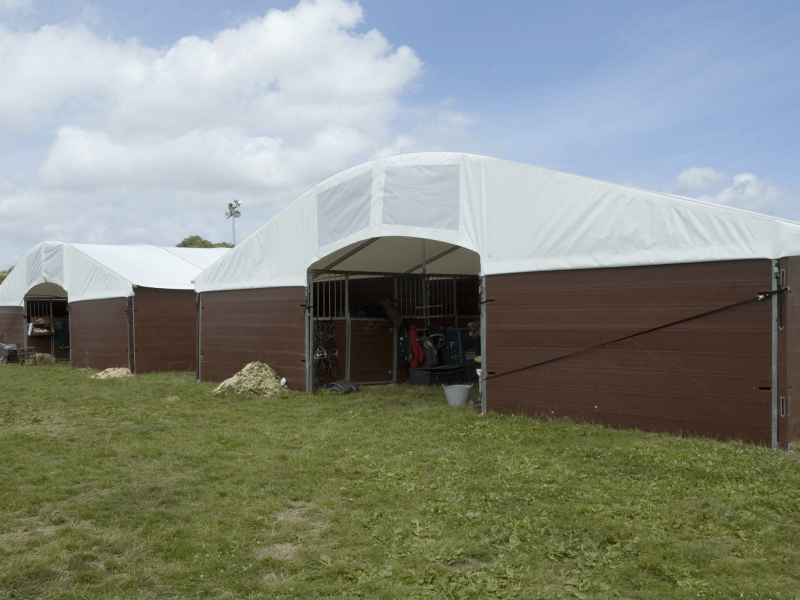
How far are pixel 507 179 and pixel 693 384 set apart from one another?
10.8 ft

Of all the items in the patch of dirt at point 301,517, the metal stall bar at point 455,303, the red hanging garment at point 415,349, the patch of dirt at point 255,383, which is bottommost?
the patch of dirt at point 301,517

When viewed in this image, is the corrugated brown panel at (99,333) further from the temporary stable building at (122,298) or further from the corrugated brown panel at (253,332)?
the corrugated brown panel at (253,332)

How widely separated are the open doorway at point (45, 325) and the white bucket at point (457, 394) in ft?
49.3

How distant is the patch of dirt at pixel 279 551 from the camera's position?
4.00 m

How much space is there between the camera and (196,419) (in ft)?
28.8

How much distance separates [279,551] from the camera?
411 centimetres

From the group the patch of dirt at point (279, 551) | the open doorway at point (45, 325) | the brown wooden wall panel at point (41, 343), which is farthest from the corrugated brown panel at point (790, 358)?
the brown wooden wall panel at point (41, 343)

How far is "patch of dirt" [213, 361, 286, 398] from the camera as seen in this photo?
10805mm

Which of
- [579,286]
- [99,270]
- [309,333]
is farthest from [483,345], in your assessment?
[99,270]

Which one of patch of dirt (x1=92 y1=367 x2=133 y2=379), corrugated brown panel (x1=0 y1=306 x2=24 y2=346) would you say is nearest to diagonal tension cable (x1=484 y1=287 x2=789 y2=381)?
patch of dirt (x1=92 y1=367 x2=133 y2=379)

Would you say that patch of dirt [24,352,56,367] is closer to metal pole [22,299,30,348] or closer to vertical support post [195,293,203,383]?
metal pole [22,299,30,348]

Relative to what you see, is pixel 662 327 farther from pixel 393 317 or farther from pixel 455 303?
pixel 455 303

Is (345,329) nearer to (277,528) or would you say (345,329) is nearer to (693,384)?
(693,384)

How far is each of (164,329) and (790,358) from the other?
13.2 m
